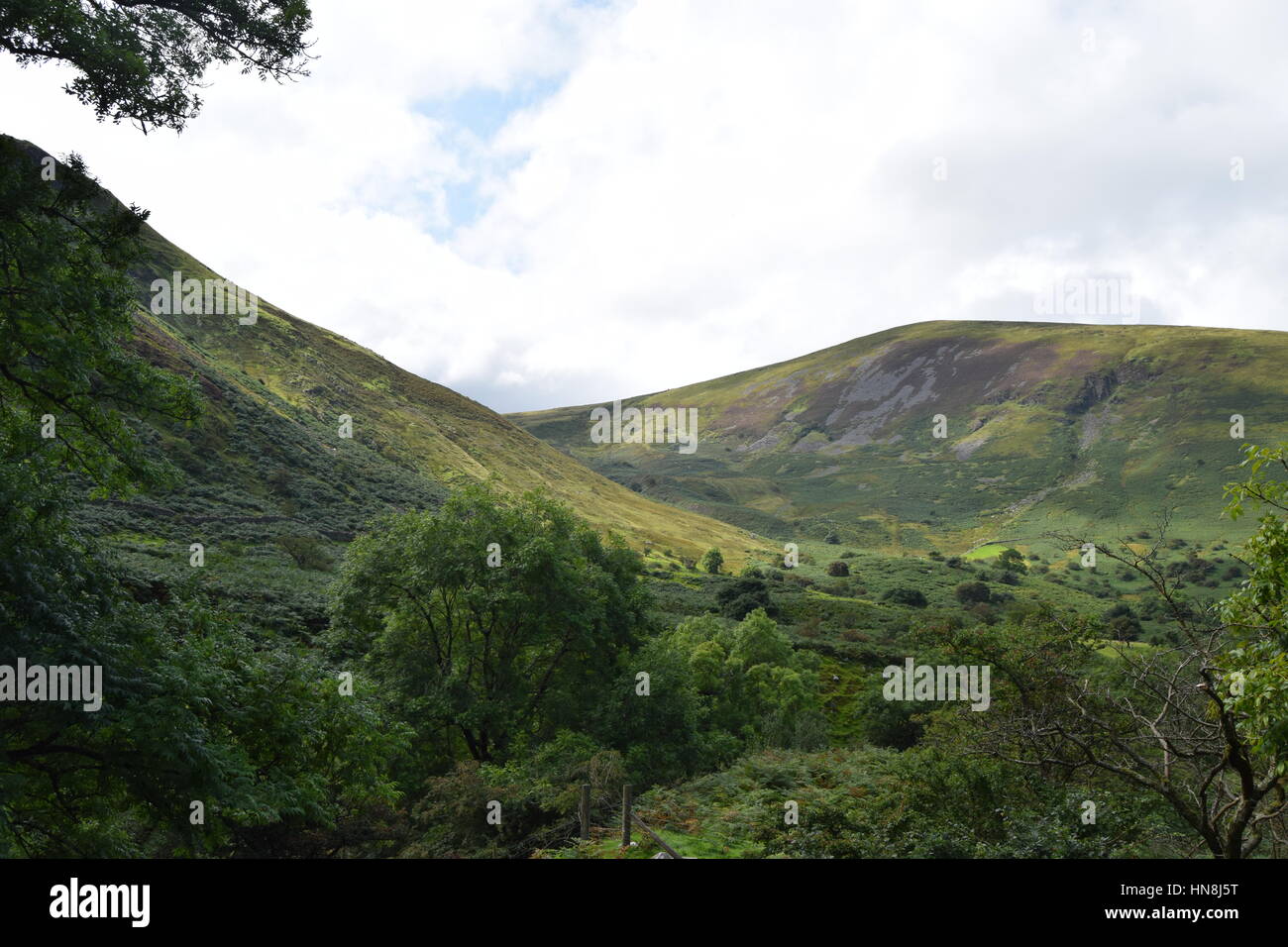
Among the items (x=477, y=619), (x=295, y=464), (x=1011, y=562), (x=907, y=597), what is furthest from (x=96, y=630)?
(x=1011, y=562)

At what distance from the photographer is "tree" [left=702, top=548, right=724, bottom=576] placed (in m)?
99.5

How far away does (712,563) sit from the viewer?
329 ft

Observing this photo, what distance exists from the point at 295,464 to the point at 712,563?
53470mm

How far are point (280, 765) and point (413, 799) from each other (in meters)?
9.30

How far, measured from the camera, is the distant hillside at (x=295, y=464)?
137 ft

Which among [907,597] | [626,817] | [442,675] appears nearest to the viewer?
[626,817]

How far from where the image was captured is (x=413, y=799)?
20.0 m

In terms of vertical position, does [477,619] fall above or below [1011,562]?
above

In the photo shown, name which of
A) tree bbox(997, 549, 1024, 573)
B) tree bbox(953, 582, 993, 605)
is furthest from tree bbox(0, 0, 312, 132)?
tree bbox(997, 549, 1024, 573)

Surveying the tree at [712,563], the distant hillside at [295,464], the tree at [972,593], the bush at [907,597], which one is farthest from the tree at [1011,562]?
the tree at [712,563]

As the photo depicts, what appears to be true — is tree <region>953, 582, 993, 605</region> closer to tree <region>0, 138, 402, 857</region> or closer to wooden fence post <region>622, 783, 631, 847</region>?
wooden fence post <region>622, 783, 631, 847</region>

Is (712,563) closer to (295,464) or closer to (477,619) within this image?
(295,464)

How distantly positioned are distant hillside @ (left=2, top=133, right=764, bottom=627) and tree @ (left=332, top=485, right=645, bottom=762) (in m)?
6.49
